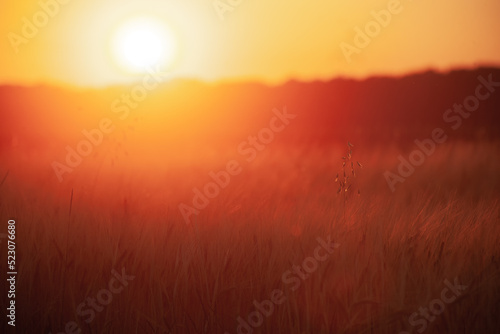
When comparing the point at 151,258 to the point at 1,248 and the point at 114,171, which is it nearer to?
the point at 1,248

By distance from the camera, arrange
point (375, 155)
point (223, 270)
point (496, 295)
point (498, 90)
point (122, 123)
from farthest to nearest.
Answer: point (498, 90) → point (375, 155) → point (122, 123) → point (223, 270) → point (496, 295)

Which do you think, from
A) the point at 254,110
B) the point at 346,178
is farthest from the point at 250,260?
the point at 254,110

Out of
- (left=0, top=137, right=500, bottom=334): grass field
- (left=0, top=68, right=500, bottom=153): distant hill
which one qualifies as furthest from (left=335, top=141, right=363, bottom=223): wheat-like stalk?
(left=0, top=68, right=500, bottom=153): distant hill

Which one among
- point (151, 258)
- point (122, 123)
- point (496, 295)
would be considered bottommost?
point (496, 295)

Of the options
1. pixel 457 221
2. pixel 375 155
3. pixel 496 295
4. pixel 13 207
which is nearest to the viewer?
pixel 496 295

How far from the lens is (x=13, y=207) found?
272 centimetres

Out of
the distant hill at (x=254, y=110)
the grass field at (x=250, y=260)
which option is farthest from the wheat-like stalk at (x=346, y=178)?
the distant hill at (x=254, y=110)

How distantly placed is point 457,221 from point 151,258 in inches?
58.8

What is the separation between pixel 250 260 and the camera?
228 centimetres

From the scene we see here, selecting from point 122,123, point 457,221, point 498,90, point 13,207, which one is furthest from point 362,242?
point 498,90

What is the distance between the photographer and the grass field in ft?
6.51

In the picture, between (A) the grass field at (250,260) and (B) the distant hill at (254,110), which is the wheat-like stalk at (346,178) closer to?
(A) the grass field at (250,260)

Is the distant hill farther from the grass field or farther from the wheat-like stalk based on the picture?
the wheat-like stalk

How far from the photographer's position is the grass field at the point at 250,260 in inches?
78.2
